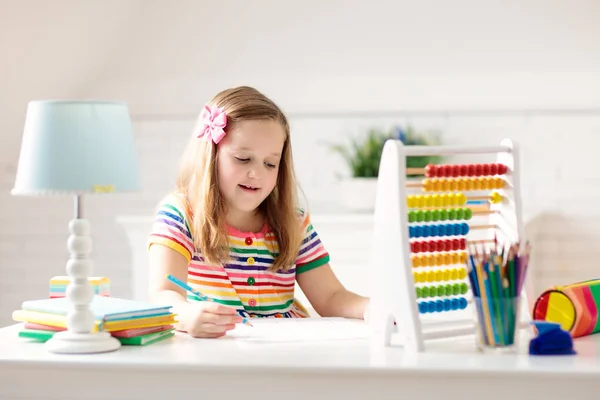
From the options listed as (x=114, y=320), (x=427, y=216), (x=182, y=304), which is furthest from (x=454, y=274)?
(x=114, y=320)

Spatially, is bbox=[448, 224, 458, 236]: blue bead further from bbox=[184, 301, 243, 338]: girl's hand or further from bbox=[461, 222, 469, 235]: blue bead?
bbox=[184, 301, 243, 338]: girl's hand

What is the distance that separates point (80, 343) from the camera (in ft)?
5.69

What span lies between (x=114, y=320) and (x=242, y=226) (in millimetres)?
745

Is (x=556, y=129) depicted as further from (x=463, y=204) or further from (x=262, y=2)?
(x=463, y=204)

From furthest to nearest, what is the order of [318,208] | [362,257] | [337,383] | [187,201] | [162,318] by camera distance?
[318,208], [362,257], [187,201], [162,318], [337,383]

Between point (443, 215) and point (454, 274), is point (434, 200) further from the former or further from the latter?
point (454, 274)

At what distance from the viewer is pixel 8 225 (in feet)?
14.4

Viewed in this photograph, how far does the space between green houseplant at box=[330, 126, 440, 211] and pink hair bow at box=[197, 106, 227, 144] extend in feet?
5.07

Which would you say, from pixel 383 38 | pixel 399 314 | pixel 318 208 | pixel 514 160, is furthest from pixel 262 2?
pixel 399 314

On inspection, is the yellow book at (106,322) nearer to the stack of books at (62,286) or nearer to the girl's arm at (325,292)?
the stack of books at (62,286)

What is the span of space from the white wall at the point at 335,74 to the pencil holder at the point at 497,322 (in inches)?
96.0

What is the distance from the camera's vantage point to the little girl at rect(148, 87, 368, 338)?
7.69 ft

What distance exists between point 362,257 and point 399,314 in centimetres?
208

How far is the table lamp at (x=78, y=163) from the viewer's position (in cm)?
171
